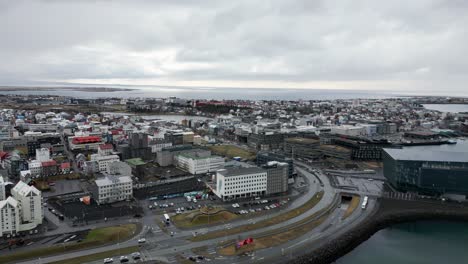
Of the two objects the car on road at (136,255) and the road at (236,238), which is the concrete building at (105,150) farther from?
the car on road at (136,255)

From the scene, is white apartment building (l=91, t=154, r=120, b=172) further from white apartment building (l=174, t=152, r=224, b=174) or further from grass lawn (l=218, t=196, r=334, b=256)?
grass lawn (l=218, t=196, r=334, b=256)

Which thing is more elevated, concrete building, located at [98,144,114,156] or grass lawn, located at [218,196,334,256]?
concrete building, located at [98,144,114,156]

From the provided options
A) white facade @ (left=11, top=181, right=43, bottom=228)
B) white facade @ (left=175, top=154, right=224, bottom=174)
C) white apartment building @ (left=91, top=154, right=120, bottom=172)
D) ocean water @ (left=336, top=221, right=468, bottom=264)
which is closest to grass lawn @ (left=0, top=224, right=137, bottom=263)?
white facade @ (left=11, top=181, right=43, bottom=228)

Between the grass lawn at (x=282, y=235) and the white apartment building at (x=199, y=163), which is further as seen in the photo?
the white apartment building at (x=199, y=163)

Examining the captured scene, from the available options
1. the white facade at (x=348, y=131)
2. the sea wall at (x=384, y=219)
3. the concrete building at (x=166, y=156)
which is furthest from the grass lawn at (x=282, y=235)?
the white facade at (x=348, y=131)

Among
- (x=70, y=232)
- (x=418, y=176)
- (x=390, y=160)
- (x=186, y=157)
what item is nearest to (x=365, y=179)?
(x=390, y=160)

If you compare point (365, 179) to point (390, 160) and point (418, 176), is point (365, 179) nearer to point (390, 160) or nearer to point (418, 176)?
point (390, 160)

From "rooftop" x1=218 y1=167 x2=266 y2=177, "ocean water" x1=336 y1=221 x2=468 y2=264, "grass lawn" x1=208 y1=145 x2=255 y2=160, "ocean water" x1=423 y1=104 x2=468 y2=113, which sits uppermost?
"ocean water" x1=423 y1=104 x2=468 y2=113
